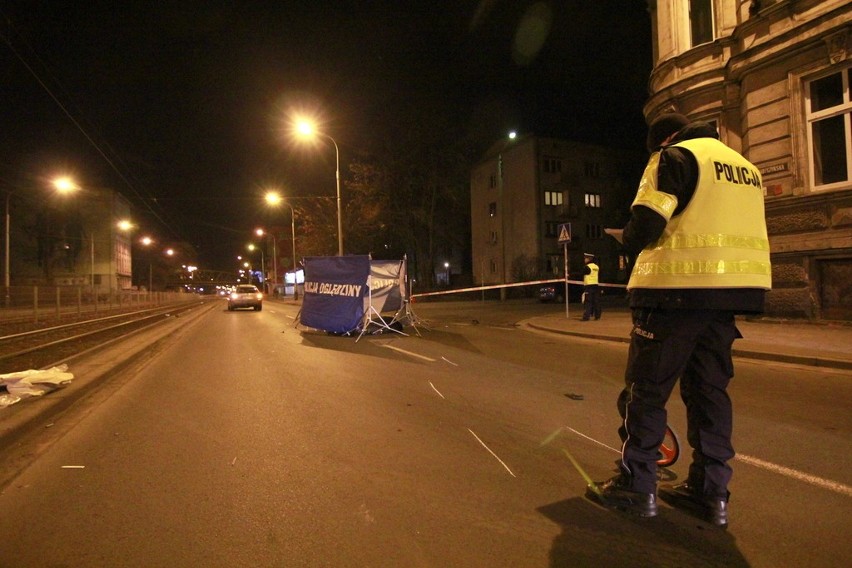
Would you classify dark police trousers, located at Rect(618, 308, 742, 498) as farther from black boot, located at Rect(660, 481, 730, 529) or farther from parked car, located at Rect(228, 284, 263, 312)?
parked car, located at Rect(228, 284, 263, 312)

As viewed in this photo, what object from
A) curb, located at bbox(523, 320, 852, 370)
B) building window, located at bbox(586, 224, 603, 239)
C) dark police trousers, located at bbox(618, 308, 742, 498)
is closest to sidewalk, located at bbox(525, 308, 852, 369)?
curb, located at bbox(523, 320, 852, 370)

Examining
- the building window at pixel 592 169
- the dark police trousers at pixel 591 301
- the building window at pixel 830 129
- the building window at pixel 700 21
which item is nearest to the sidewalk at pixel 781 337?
the dark police trousers at pixel 591 301

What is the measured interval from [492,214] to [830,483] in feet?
141

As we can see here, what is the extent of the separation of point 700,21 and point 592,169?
96.9ft

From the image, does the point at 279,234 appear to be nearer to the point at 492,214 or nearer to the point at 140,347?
the point at 492,214

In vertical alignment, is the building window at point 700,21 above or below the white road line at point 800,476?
above

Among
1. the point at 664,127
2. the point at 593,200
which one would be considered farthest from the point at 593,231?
the point at 664,127

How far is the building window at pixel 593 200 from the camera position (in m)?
43.9

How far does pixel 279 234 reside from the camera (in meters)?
98.4

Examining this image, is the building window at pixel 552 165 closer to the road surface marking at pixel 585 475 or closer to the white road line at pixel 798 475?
the white road line at pixel 798 475

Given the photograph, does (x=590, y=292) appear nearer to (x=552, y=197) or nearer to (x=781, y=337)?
(x=781, y=337)

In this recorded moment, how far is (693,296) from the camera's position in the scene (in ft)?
8.60

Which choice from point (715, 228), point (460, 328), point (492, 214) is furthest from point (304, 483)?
point (492, 214)

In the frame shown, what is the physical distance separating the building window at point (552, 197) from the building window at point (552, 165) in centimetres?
161
